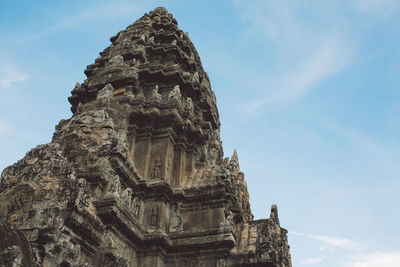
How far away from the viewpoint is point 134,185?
1437cm

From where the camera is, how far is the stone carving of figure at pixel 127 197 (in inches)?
526

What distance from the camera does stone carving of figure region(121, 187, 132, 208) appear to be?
13.4 meters

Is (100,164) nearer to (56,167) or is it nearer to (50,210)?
(56,167)

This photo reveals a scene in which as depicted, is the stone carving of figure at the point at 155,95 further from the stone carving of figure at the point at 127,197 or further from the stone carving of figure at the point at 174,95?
the stone carving of figure at the point at 127,197

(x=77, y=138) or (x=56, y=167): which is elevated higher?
(x=77, y=138)

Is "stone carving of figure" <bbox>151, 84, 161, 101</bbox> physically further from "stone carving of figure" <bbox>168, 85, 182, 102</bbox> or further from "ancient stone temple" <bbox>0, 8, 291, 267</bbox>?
"stone carving of figure" <bbox>168, 85, 182, 102</bbox>

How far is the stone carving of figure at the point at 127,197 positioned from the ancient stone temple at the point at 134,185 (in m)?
0.04

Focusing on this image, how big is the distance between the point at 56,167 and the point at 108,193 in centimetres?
170

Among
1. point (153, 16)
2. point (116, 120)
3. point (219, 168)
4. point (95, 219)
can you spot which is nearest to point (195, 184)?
point (219, 168)

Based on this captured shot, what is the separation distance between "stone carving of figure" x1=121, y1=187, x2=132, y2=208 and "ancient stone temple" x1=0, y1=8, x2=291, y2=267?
1.7 inches

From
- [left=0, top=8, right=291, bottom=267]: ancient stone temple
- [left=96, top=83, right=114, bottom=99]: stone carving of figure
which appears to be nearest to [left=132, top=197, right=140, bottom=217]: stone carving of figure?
[left=0, top=8, right=291, bottom=267]: ancient stone temple

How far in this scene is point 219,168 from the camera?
15.8 meters

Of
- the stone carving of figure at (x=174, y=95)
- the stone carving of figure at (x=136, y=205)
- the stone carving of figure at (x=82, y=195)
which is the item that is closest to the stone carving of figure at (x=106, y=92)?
the stone carving of figure at (x=174, y=95)

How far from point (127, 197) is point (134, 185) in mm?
918
